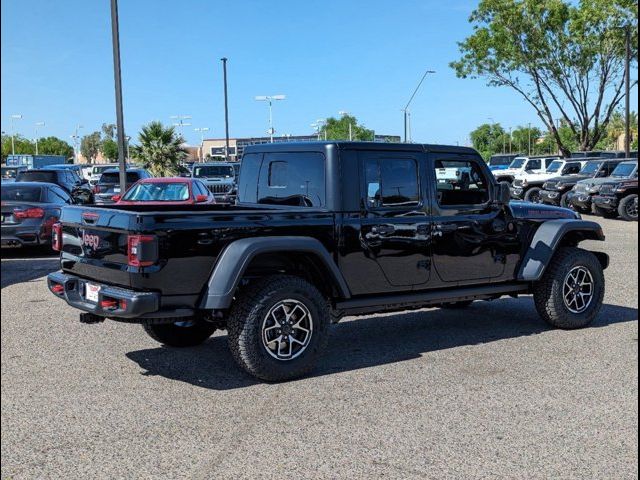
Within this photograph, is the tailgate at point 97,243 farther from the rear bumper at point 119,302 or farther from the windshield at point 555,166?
the windshield at point 555,166

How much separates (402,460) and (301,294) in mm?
1847

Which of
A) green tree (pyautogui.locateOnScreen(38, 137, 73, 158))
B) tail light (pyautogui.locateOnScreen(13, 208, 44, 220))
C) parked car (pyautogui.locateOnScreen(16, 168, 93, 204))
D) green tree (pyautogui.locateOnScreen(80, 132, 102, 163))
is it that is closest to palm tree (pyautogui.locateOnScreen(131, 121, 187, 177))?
parked car (pyautogui.locateOnScreen(16, 168, 93, 204))

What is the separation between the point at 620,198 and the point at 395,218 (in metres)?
17.4

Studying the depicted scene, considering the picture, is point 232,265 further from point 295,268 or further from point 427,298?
point 427,298

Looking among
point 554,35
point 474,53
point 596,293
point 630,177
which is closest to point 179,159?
point 474,53

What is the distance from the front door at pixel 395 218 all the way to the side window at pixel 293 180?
1.22ft

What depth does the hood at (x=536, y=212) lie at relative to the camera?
23.3 feet

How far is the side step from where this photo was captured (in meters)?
5.91

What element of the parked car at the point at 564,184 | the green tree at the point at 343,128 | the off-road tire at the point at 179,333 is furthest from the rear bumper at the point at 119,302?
the green tree at the point at 343,128

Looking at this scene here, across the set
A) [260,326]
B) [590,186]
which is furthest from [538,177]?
[260,326]

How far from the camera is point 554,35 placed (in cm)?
3678

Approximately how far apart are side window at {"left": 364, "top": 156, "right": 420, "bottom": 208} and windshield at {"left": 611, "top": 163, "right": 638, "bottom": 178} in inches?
672

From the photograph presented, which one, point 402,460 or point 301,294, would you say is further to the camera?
point 301,294

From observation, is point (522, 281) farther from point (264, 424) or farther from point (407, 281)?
point (264, 424)
